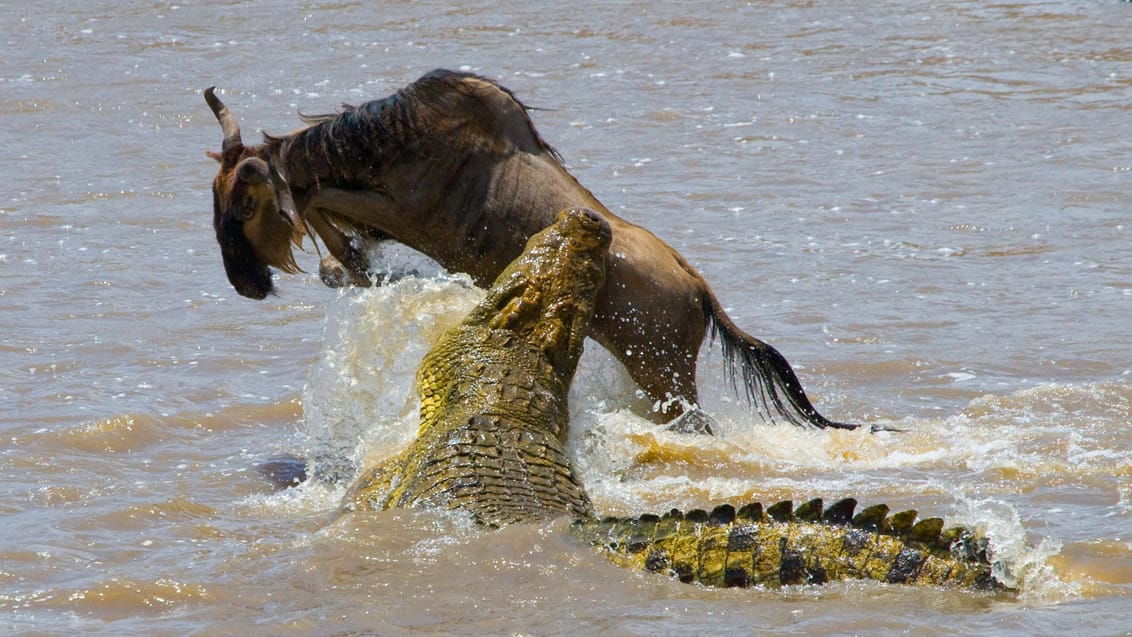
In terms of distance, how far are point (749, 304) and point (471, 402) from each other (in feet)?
11.4

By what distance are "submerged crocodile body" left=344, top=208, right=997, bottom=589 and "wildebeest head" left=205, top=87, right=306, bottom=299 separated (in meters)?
0.98

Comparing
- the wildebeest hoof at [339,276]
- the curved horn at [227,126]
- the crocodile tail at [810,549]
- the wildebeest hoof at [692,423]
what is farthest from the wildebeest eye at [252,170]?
the crocodile tail at [810,549]

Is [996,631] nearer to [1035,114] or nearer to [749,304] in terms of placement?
[749,304]

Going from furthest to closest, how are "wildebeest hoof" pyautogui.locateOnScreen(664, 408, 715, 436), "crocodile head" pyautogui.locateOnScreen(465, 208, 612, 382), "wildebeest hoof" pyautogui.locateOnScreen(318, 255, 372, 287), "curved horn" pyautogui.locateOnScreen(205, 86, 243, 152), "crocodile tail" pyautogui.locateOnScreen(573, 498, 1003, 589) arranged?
"wildebeest hoof" pyautogui.locateOnScreen(318, 255, 372, 287) < "curved horn" pyautogui.locateOnScreen(205, 86, 243, 152) < "wildebeest hoof" pyautogui.locateOnScreen(664, 408, 715, 436) < "crocodile head" pyautogui.locateOnScreen(465, 208, 612, 382) < "crocodile tail" pyautogui.locateOnScreen(573, 498, 1003, 589)

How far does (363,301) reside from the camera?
6.58 metres

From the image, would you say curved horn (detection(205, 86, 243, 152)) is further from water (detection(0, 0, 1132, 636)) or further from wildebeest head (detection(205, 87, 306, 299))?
water (detection(0, 0, 1132, 636))

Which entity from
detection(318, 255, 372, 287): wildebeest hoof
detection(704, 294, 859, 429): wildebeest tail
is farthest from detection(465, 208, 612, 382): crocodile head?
detection(318, 255, 372, 287): wildebeest hoof

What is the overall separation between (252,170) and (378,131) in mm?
489

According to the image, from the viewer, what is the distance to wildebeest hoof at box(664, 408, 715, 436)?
6.22m

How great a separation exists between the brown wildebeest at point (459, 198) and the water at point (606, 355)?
10.6 inches

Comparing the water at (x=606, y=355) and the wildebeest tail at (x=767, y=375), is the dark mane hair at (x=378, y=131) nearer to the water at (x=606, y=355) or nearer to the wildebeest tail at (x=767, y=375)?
the water at (x=606, y=355)

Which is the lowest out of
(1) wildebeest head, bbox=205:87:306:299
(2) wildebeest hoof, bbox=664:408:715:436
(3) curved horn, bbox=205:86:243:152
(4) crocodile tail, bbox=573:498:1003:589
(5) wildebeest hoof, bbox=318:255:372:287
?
(2) wildebeest hoof, bbox=664:408:715:436

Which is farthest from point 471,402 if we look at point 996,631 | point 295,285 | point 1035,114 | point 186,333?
point 1035,114

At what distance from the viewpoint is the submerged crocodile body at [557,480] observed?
13.6ft
